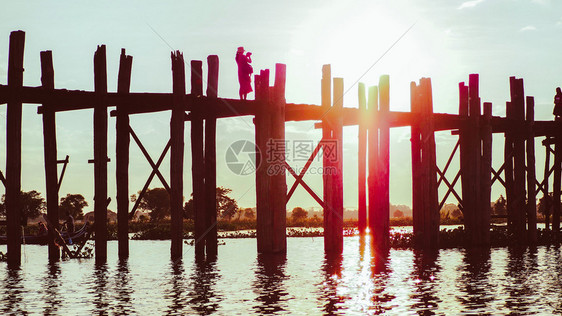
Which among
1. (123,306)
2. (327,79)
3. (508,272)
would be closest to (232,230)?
(327,79)

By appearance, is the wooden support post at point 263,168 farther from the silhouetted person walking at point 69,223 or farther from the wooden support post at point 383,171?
the silhouetted person walking at point 69,223

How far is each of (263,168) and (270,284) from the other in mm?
4993

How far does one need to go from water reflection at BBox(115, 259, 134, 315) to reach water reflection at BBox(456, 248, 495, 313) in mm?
5274

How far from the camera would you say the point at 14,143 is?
56.4 ft

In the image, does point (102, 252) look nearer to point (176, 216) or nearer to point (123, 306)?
point (176, 216)

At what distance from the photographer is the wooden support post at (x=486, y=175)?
22719mm

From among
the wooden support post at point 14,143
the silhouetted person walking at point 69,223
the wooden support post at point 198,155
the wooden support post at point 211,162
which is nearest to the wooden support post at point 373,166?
the wooden support post at point 211,162

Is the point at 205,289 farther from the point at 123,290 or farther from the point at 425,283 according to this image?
the point at 425,283

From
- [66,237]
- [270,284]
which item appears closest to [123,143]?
[270,284]

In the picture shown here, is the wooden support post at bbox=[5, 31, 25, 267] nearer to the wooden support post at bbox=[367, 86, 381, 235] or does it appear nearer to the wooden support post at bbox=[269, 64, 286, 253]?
the wooden support post at bbox=[269, 64, 286, 253]

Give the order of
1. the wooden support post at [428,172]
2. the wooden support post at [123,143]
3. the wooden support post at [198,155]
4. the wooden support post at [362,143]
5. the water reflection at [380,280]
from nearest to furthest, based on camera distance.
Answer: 1. the water reflection at [380,280]
2. the wooden support post at [123,143]
3. the wooden support post at [198,155]
4. the wooden support post at [362,143]
5. the wooden support post at [428,172]

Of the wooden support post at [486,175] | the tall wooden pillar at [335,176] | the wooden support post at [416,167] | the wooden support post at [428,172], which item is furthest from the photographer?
the wooden support post at [486,175]

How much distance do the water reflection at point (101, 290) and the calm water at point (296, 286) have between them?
21mm

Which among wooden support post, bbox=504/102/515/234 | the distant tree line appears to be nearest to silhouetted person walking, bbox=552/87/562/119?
wooden support post, bbox=504/102/515/234
